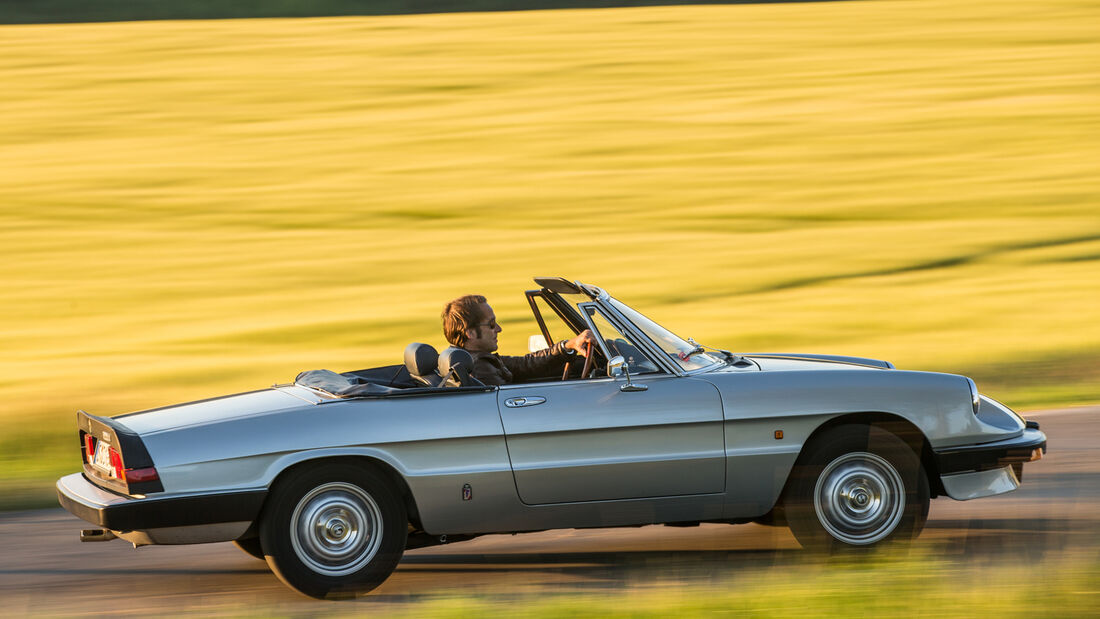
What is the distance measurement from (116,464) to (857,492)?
315 centimetres

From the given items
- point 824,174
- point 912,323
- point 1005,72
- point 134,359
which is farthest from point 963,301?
point 1005,72

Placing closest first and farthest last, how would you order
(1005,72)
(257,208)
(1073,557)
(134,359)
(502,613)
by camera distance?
(502,613) → (1073,557) → (134,359) → (257,208) → (1005,72)

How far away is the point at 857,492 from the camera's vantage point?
6.00 meters

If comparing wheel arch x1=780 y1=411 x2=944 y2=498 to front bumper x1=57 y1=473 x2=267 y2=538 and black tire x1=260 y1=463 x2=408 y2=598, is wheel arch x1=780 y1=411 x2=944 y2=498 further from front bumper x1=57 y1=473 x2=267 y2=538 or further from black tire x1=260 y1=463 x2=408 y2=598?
front bumper x1=57 y1=473 x2=267 y2=538

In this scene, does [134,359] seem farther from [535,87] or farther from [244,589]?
[535,87]

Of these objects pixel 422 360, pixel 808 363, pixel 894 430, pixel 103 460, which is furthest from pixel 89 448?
pixel 894 430

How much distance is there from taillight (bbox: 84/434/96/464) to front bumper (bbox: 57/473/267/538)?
0.38 metres

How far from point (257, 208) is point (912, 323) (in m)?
11.2

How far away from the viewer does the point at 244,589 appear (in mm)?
6027

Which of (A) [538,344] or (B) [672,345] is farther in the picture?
(A) [538,344]

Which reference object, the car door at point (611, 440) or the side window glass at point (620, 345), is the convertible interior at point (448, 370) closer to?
the side window glass at point (620, 345)

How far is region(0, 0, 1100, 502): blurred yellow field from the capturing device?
Result: 47.1 feet

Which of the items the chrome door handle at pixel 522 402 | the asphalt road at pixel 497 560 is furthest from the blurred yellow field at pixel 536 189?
the chrome door handle at pixel 522 402

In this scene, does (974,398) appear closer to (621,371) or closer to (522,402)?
(621,371)
